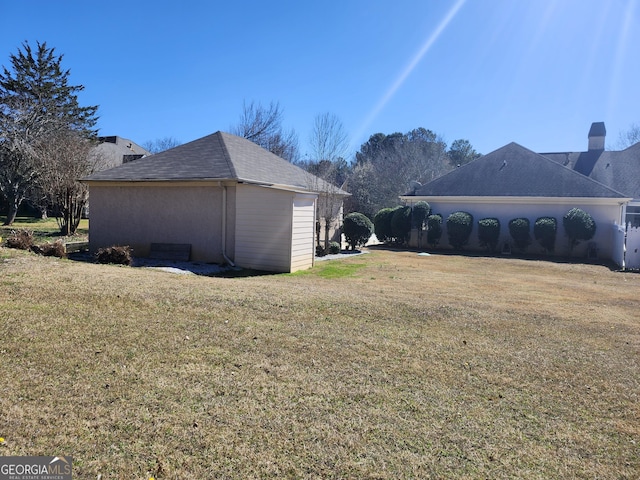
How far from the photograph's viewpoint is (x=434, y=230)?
19.6 metres

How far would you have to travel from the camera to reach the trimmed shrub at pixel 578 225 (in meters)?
16.6

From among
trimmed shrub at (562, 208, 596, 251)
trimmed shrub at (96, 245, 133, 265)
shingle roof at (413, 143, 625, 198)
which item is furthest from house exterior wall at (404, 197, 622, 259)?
trimmed shrub at (96, 245, 133, 265)

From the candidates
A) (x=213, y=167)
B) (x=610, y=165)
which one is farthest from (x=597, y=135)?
(x=213, y=167)

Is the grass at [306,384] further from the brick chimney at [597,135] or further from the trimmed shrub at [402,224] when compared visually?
the brick chimney at [597,135]

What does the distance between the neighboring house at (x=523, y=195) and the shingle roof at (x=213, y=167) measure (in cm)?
772

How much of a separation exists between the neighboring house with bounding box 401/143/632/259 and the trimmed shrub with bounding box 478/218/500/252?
19.1 inches

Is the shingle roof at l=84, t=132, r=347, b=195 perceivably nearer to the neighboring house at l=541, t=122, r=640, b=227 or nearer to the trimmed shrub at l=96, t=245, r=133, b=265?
the trimmed shrub at l=96, t=245, r=133, b=265

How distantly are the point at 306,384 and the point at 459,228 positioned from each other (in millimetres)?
16595

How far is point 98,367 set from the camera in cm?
384

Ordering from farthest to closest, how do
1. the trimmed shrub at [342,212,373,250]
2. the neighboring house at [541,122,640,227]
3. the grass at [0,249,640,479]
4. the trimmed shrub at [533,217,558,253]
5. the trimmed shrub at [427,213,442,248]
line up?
1. the neighboring house at [541,122,640,227]
2. the trimmed shrub at [427,213,442,248]
3. the trimmed shrub at [342,212,373,250]
4. the trimmed shrub at [533,217,558,253]
5. the grass at [0,249,640,479]

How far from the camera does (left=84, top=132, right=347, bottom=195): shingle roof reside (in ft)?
40.2

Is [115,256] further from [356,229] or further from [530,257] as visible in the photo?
[530,257]

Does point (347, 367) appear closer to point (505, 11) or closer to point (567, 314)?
point (567, 314)

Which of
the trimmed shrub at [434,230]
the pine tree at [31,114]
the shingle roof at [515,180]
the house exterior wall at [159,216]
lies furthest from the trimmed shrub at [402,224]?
the pine tree at [31,114]
